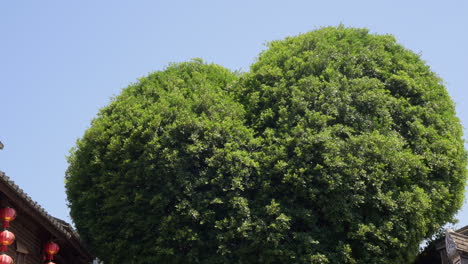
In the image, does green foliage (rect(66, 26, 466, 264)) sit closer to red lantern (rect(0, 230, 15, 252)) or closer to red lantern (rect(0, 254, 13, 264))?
red lantern (rect(0, 230, 15, 252))

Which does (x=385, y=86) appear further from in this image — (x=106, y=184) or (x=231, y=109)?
(x=106, y=184)

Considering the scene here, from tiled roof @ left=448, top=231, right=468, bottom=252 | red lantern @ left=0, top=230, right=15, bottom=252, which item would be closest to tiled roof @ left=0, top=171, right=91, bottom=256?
red lantern @ left=0, top=230, right=15, bottom=252

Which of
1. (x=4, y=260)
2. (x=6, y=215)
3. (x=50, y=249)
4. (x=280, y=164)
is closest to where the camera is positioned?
(x=4, y=260)

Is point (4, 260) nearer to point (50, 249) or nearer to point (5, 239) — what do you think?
point (5, 239)

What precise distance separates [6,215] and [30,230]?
2645 millimetres

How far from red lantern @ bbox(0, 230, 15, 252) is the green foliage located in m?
4.64

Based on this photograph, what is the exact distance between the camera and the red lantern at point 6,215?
1417cm

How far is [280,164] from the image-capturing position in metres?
18.0

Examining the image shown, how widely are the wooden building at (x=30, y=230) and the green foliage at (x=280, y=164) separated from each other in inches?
57.5

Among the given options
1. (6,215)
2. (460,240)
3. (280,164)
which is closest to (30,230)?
(6,215)

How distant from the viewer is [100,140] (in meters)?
20.0

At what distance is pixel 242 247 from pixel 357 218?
3342 mm

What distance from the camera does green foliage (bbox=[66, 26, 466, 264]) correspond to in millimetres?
17531

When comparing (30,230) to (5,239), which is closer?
(5,239)
